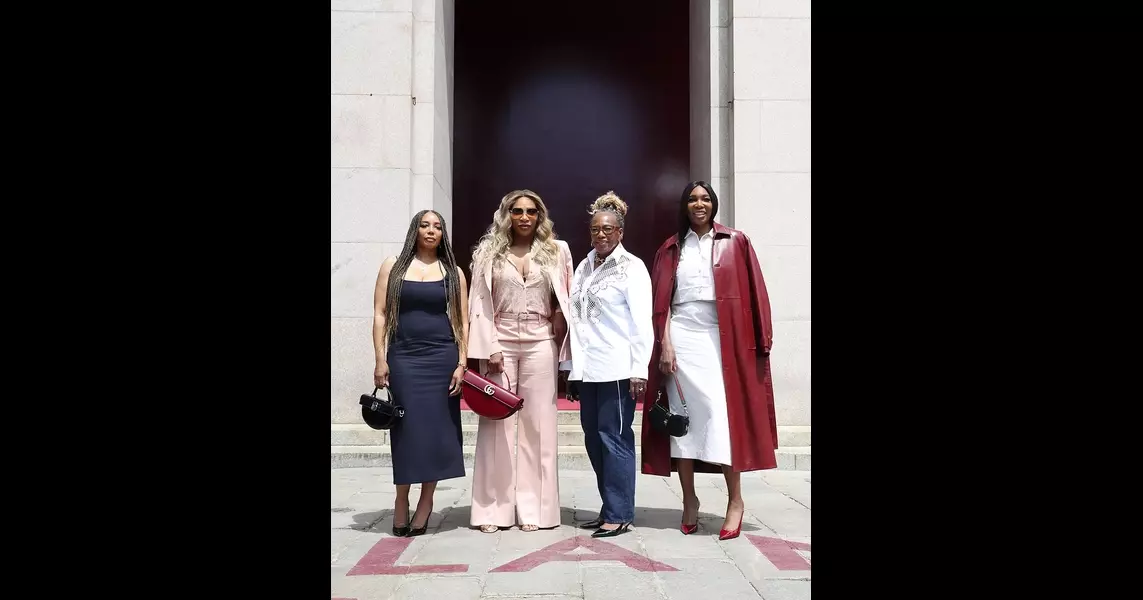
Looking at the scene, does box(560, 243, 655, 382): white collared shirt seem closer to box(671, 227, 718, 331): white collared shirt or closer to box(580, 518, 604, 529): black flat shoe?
box(671, 227, 718, 331): white collared shirt

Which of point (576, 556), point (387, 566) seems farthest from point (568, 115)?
point (387, 566)

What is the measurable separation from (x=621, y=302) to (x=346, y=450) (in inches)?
137

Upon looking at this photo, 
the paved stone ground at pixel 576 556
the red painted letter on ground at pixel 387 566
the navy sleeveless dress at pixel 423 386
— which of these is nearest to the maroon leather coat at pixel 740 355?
the paved stone ground at pixel 576 556

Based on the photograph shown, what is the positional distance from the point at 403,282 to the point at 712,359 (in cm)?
180

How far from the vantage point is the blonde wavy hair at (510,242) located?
5109mm

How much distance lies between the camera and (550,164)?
1048cm

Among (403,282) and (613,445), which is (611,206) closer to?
(403,282)

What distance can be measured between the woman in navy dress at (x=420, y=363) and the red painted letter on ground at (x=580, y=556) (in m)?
0.78

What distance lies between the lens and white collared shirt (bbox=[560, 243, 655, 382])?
4.90 meters

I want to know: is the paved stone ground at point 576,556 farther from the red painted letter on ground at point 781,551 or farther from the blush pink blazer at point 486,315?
the blush pink blazer at point 486,315

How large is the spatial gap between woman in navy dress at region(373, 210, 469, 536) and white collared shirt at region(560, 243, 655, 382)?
2.30 ft

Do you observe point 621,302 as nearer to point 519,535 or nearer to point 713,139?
point 519,535

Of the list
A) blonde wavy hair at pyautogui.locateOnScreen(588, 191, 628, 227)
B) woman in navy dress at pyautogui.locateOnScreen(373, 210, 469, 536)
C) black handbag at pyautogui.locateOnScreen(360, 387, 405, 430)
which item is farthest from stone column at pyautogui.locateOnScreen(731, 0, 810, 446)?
black handbag at pyautogui.locateOnScreen(360, 387, 405, 430)

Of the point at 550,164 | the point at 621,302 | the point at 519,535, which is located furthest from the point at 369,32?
the point at 519,535
